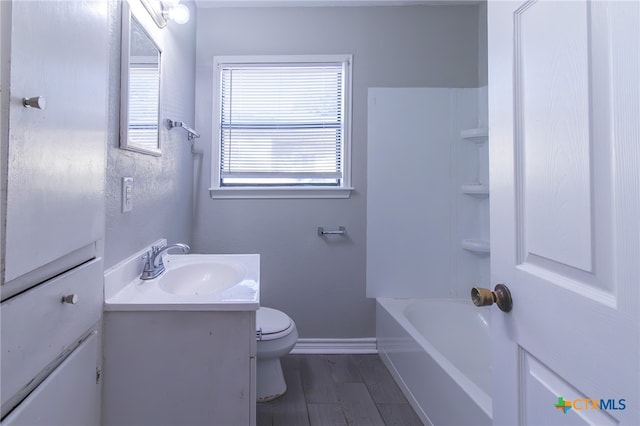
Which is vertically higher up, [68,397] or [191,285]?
[191,285]

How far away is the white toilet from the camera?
1.56m

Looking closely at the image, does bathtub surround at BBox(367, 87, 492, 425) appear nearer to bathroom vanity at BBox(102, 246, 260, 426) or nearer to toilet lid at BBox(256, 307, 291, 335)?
toilet lid at BBox(256, 307, 291, 335)

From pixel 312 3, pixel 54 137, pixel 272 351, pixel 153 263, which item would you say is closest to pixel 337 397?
pixel 272 351

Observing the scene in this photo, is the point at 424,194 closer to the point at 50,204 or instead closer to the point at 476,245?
the point at 476,245

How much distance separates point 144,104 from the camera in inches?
49.9

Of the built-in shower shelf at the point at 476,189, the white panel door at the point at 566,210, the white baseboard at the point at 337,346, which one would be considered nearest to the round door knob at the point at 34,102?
the white panel door at the point at 566,210

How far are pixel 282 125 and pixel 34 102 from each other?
1.68m

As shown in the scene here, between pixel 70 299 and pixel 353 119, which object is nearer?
pixel 70 299

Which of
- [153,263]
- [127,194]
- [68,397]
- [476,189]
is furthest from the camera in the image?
[476,189]

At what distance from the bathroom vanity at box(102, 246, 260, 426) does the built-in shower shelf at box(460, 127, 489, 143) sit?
188cm

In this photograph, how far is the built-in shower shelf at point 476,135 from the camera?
2047 millimetres

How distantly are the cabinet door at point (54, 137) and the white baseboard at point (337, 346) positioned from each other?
1.58 meters

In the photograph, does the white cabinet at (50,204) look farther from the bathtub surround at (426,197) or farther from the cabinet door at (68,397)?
the bathtub surround at (426,197)
